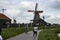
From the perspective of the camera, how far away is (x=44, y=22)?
128 meters

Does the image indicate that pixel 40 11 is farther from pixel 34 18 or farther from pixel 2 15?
pixel 2 15

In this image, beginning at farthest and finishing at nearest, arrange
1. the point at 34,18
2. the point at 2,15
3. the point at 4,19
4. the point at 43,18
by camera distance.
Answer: the point at 43,18
the point at 2,15
the point at 4,19
the point at 34,18

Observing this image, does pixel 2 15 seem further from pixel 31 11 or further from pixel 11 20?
pixel 31 11

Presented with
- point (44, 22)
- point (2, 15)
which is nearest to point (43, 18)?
point (44, 22)

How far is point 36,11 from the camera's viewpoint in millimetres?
91750

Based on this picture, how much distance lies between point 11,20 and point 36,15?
38.4 ft

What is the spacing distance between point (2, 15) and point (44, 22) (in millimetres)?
30352

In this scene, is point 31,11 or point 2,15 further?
point 2,15

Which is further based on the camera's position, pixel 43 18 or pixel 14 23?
pixel 43 18

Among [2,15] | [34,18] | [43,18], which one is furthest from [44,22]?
[34,18]

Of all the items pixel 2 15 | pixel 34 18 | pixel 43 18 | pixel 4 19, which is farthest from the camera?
pixel 43 18

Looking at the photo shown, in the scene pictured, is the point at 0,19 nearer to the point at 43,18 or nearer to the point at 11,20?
the point at 11,20

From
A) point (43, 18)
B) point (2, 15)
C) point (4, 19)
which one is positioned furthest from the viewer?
point (43, 18)

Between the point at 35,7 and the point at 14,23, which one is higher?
the point at 35,7
